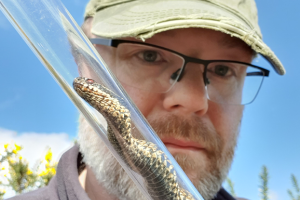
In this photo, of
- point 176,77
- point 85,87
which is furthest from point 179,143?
point 85,87

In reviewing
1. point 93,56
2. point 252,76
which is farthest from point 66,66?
point 252,76

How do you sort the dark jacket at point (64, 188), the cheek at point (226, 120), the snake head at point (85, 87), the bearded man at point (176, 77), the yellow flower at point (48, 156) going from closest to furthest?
the snake head at point (85, 87)
the bearded man at point (176, 77)
the dark jacket at point (64, 188)
the cheek at point (226, 120)
the yellow flower at point (48, 156)

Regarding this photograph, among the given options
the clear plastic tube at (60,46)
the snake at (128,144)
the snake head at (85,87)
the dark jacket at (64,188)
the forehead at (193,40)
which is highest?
the clear plastic tube at (60,46)

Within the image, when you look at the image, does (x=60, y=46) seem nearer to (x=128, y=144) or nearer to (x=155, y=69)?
(x=128, y=144)

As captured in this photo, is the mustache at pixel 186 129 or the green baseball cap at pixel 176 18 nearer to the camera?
the green baseball cap at pixel 176 18

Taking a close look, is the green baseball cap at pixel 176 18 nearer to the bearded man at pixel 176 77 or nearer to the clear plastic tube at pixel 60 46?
the bearded man at pixel 176 77

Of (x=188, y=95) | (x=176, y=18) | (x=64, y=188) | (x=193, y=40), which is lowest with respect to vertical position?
(x=64, y=188)

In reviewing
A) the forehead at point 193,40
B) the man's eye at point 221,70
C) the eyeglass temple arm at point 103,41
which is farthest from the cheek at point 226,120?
the eyeglass temple arm at point 103,41
